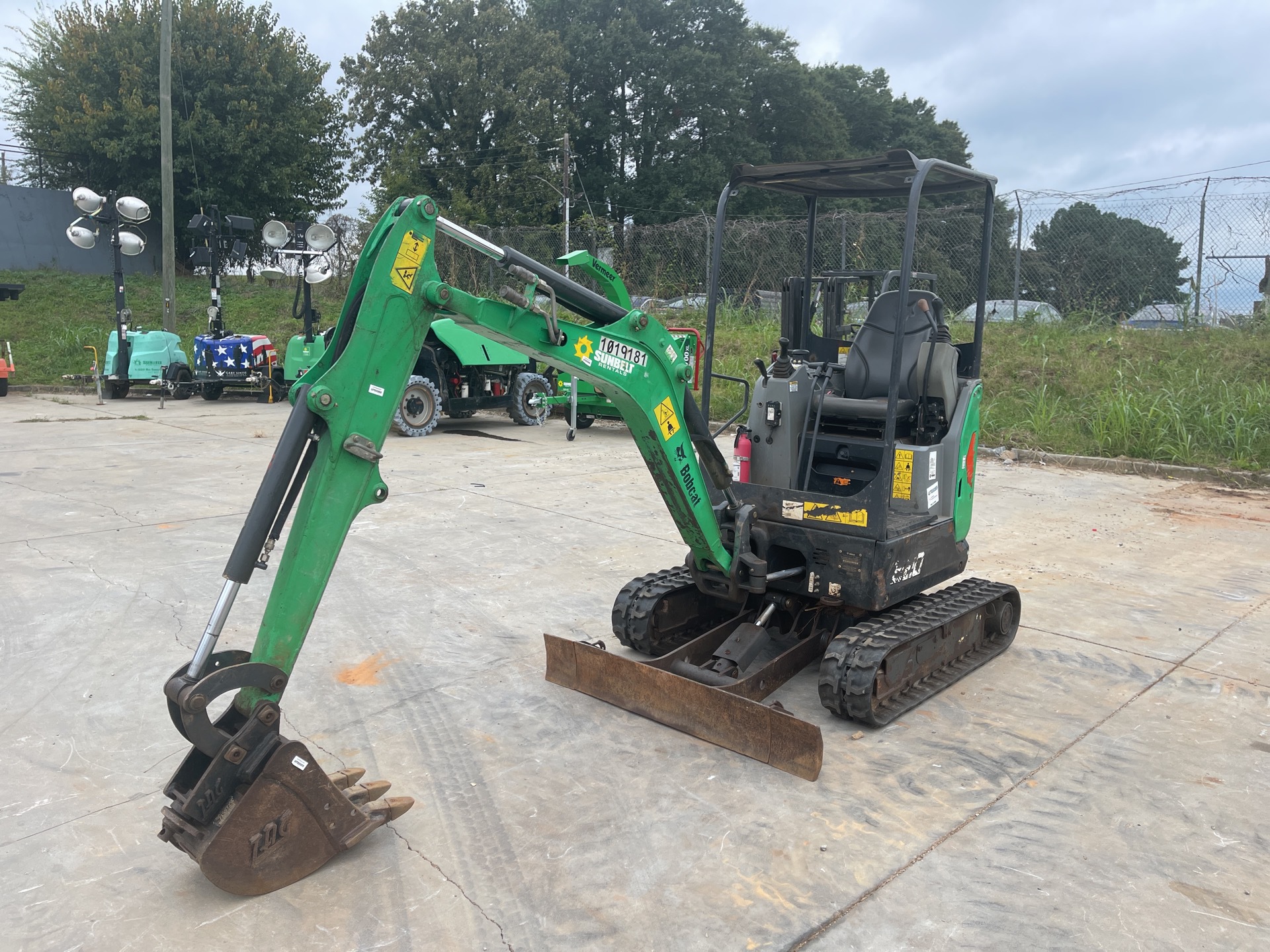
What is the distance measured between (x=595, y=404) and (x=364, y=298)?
10492 millimetres

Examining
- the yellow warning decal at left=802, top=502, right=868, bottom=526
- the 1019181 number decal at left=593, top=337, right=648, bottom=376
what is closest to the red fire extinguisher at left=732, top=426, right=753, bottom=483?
the yellow warning decal at left=802, top=502, right=868, bottom=526

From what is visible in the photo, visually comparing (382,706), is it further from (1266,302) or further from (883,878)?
(1266,302)

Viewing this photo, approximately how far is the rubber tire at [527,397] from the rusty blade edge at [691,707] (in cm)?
974

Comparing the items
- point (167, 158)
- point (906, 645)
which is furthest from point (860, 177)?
point (167, 158)

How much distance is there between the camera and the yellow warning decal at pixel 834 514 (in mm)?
4344

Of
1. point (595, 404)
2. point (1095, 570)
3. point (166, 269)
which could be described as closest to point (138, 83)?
point (166, 269)

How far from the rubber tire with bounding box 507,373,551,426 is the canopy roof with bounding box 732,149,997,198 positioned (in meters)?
8.62

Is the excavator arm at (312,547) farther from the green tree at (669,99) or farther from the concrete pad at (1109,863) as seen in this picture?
the green tree at (669,99)

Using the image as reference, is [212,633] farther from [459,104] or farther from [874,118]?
[874,118]

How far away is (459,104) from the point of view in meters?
33.9

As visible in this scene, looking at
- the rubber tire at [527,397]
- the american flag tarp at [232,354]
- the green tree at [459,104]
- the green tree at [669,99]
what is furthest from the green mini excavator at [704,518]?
the green tree at [669,99]

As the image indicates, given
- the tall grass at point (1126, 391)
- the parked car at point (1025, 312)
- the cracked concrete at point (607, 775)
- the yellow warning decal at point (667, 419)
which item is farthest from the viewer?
the parked car at point (1025, 312)

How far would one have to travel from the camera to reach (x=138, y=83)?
26672 mm

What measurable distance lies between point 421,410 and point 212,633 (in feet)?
34.3
